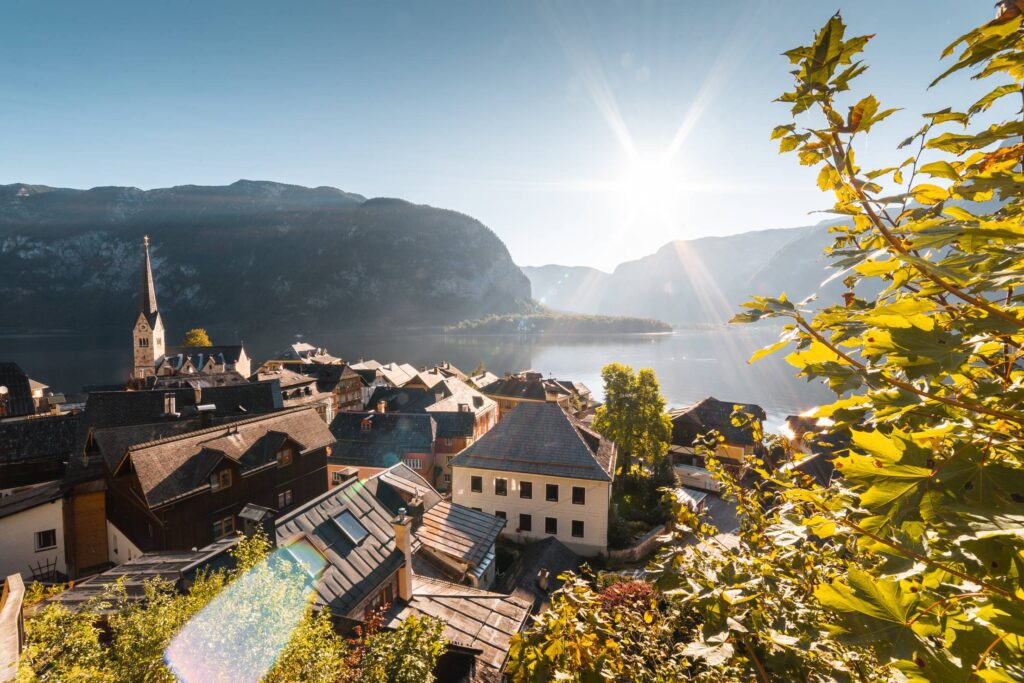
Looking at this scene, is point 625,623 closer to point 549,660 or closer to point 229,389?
point 549,660

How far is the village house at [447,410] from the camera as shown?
39.2 metres

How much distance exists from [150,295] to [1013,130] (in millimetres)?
100988

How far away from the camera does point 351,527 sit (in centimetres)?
1489

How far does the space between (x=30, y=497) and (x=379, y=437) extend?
65.0ft

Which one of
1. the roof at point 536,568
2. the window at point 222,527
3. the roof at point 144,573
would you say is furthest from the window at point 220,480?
the roof at point 536,568

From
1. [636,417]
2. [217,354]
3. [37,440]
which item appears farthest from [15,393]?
[636,417]

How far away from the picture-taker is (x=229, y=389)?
34.0 meters

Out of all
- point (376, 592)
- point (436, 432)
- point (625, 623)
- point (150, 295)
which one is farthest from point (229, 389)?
point (150, 295)

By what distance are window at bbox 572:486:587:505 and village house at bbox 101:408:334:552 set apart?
50.3 ft

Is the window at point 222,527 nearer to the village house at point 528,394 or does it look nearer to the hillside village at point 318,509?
the hillside village at point 318,509

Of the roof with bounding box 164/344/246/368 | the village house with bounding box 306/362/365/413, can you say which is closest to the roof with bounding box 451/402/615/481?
the village house with bounding box 306/362/365/413

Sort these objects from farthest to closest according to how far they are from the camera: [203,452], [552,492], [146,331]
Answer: [146,331] < [552,492] < [203,452]

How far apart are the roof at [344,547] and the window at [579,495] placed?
1108 centimetres

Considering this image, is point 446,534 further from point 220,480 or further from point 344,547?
point 220,480
